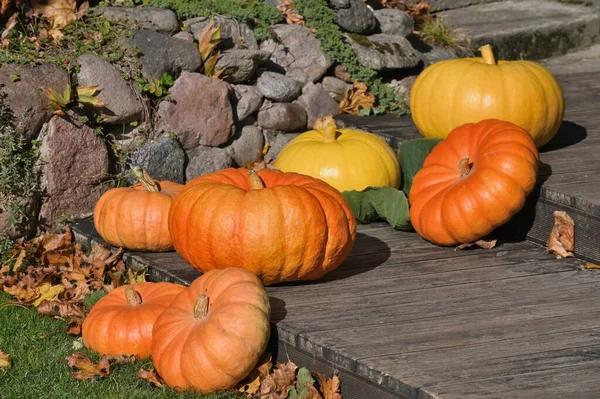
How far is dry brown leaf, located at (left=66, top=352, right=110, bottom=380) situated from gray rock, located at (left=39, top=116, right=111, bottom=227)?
4.72 feet

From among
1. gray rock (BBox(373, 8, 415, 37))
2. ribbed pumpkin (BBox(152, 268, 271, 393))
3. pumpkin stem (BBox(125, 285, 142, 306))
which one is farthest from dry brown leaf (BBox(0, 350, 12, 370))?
gray rock (BBox(373, 8, 415, 37))

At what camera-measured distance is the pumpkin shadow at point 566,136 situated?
17.1 ft

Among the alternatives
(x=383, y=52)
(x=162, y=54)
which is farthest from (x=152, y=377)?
(x=383, y=52)

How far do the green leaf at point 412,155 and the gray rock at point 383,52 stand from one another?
127 cm

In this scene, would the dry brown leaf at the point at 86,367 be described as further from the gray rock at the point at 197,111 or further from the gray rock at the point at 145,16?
the gray rock at the point at 145,16

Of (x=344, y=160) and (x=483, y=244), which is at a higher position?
(x=344, y=160)

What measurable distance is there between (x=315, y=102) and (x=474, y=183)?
2040 mm

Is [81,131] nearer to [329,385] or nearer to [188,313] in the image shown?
[188,313]

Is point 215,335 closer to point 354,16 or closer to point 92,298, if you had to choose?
point 92,298

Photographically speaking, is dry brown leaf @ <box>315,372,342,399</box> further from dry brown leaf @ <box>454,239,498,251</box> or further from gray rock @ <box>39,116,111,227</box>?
gray rock @ <box>39,116,111,227</box>

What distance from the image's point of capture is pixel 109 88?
16.9 ft

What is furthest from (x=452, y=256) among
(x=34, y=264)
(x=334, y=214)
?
(x=34, y=264)

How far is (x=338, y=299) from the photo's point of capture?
3.93m

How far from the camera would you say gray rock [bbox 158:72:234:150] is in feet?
17.7
